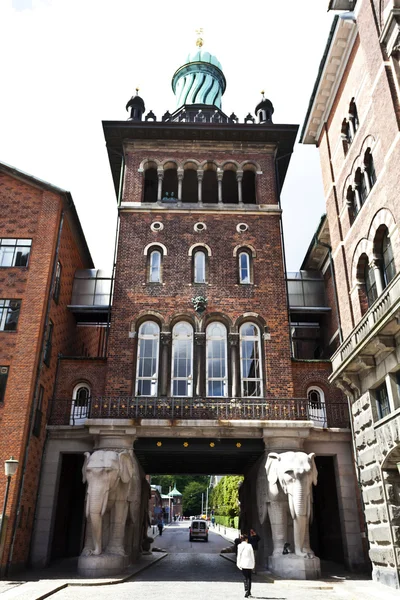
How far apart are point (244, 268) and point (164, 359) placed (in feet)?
19.6

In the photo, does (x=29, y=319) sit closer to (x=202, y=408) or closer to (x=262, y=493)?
(x=202, y=408)

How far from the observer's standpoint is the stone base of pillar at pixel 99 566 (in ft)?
57.4

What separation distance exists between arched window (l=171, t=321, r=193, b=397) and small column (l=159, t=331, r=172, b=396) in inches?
11.5

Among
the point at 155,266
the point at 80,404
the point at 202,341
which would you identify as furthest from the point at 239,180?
the point at 80,404

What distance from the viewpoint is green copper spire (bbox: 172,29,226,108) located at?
108ft

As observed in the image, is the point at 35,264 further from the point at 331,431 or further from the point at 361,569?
the point at 361,569

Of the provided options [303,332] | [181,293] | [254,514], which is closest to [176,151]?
[181,293]

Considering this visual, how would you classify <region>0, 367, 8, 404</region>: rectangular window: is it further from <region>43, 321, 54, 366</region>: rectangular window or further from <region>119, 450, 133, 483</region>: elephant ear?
<region>119, 450, 133, 483</region>: elephant ear

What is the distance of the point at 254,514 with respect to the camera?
23000 millimetres

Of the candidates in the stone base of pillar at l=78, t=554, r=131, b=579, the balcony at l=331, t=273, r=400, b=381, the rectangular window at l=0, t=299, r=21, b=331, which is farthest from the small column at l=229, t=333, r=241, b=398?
the rectangular window at l=0, t=299, r=21, b=331

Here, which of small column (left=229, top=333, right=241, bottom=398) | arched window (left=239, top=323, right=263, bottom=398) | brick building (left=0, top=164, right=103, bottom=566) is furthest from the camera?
arched window (left=239, top=323, right=263, bottom=398)

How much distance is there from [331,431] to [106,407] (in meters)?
9.34

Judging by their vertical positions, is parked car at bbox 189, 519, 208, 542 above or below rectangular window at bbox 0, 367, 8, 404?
below

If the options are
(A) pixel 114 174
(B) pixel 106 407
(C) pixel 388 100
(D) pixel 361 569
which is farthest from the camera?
(A) pixel 114 174
